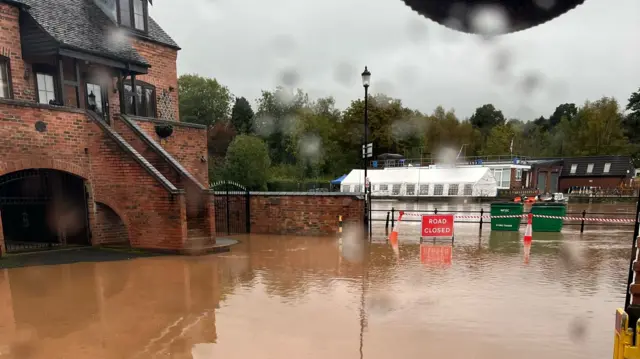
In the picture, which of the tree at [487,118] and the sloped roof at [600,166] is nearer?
the sloped roof at [600,166]

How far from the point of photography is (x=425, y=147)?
52812 millimetres

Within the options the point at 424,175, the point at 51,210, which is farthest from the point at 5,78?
the point at 424,175

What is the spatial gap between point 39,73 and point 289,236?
985 cm

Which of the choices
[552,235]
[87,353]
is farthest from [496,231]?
[87,353]

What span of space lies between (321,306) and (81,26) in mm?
13005

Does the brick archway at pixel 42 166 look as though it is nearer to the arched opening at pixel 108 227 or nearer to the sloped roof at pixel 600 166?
the arched opening at pixel 108 227

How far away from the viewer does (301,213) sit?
47.1ft

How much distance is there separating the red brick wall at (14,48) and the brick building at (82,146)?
28mm

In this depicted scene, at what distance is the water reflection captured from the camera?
4688mm

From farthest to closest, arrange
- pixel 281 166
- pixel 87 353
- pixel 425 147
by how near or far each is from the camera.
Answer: pixel 425 147, pixel 281 166, pixel 87 353

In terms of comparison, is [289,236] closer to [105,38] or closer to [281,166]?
A: [105,38]

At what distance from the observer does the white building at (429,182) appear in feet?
112

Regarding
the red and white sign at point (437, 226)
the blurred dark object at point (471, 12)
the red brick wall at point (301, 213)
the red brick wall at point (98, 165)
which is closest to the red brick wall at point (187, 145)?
the red brick wall at point (301, 213)

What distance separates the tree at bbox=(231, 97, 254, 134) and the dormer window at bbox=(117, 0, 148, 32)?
44.1 meters
